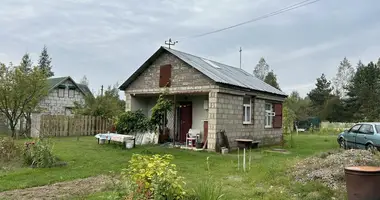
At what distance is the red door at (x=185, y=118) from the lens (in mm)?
17881

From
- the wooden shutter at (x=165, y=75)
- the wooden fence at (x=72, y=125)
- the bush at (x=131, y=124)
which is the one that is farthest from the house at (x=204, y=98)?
the wooden fence at (x=72, y=125)

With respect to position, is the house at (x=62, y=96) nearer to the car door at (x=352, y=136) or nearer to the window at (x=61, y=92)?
the window at (x=61, y=92)

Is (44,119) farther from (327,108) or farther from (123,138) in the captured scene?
(327,108)

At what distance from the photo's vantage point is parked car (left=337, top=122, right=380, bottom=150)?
13.4m

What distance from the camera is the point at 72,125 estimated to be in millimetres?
22828

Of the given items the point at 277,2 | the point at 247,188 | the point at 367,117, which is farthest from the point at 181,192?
the point at 367,117

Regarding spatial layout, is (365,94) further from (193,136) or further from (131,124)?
(131,124)

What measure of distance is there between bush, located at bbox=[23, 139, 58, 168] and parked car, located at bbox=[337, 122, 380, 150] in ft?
37.9

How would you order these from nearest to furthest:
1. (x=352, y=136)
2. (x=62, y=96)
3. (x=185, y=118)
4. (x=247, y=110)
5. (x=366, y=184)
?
1. (x=366, y=184)
2. (x=352, y=136)
3. (x=247, y=110)
4. (x=185, y=118)
5. (x=62, y=96)

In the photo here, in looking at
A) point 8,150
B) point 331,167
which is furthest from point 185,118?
point 331,167

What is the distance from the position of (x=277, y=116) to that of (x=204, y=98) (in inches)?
225

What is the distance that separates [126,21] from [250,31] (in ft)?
21.4

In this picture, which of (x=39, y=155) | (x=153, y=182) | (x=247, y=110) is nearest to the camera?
(x=153, y=182)

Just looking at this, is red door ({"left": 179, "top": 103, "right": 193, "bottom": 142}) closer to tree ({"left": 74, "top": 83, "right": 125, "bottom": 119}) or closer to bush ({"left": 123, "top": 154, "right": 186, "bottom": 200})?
tree ({"left": 74, "top": 83, "right": 125, "bottom": 119})
